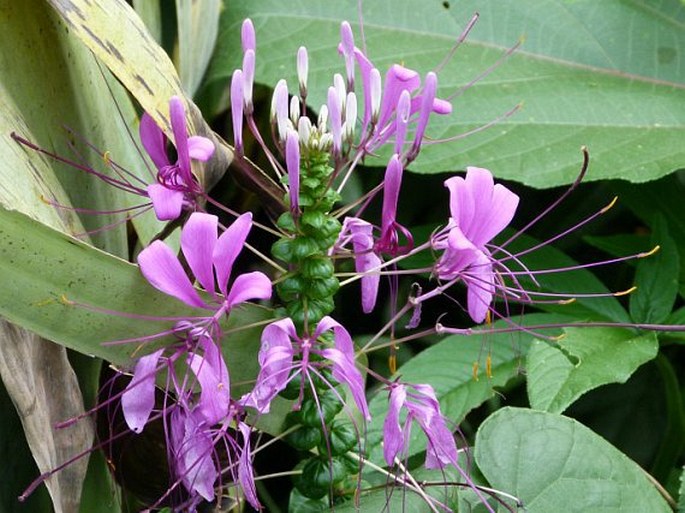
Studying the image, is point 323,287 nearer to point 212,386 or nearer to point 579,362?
point 212,386

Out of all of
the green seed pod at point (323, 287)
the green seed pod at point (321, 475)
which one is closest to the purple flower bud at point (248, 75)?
the green seed pod at point (323, 287)

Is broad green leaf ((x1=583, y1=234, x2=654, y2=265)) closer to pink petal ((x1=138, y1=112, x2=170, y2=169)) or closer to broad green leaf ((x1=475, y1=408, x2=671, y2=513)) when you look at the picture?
broad green leaf ((x1=475, y1=408, x2=671, y2=513))

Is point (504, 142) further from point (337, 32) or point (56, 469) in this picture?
point (56, 469)

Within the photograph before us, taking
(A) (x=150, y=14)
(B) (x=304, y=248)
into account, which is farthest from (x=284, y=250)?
(A) (x=150, y=14)

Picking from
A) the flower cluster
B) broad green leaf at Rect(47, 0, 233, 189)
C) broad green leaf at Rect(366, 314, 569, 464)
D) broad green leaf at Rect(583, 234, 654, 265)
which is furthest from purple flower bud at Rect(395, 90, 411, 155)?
broad green leaf at Rect(583, 234, 654, 265)

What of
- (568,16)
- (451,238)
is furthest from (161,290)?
(568,16)

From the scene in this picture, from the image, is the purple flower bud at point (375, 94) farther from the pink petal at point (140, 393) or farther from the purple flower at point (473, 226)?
the pink petal at point (140, 393)
